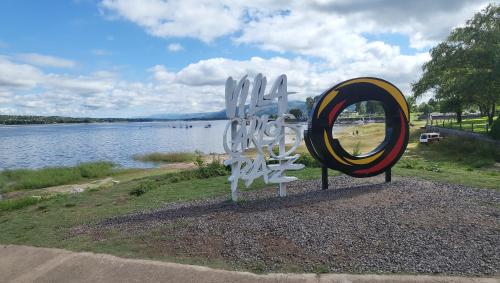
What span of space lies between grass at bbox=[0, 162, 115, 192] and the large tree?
95.0 feet

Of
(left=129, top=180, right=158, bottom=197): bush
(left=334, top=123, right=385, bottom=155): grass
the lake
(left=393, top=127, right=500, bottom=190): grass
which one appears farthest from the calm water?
(left=393, top=127, right=500, bottom=190): grass

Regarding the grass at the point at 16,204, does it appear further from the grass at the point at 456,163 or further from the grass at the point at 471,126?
the grass at the point at 471,126

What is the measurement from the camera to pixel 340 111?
40.2 feet

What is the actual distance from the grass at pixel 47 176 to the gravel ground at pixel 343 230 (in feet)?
53.1

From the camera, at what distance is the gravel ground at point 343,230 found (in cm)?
692

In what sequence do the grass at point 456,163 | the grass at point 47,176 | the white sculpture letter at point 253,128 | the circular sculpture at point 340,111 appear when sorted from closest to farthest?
the white sculpture letter at point 253,128
the circular sculpture at point 340,111
the grass at point 456,163
the grass at point 47,176

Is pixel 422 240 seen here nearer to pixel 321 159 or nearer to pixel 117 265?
pixel 321 159

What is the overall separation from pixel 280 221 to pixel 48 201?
33.9 ft

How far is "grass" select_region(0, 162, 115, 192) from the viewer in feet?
77.8

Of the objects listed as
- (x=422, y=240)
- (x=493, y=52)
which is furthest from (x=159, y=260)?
(x=493, y=52)

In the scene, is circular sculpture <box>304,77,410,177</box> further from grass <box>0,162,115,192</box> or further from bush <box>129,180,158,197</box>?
grass <box>0,162,115,192</box>

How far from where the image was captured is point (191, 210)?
1098 cm

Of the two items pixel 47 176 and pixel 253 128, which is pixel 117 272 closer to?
pixel 253 128

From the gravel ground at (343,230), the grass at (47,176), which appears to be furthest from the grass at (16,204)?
the grass at (47,176)
